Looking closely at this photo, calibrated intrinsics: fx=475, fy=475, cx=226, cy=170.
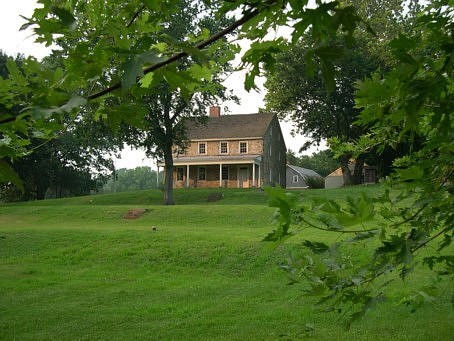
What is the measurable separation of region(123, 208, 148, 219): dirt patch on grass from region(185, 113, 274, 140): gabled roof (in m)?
23.4

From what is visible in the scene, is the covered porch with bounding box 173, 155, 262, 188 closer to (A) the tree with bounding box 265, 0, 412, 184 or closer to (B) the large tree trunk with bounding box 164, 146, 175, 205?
(A) the tree with bounding box 265, 0, 412, 184

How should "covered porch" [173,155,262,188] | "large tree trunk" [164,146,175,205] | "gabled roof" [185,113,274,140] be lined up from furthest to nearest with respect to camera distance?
"gabled roof" [185,113,274,140] → "covered porch" [173,155,262,188] → "large tree trunk" [164,146,175,205]

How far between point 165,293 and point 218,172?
40.0 m

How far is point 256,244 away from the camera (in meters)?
14.7

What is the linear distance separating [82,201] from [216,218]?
62.2ft

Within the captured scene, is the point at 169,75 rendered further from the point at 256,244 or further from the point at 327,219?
the point at 256,244

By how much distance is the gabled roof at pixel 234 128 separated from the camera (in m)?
50.0

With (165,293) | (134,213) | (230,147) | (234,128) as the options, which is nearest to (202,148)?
(230,147)

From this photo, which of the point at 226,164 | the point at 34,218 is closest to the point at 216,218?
the point at 34,218

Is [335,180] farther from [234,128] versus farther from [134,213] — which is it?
[134,213]

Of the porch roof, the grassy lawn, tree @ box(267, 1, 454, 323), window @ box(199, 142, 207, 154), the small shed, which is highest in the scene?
window @ box(199, 142, 207, 154)

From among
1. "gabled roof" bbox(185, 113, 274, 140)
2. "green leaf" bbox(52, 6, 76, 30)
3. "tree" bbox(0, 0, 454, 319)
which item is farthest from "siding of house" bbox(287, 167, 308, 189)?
"green leaf" bbox(52, 6, 76, 30)

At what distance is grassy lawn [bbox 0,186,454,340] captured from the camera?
7559mm

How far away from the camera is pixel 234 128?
2023 inches
